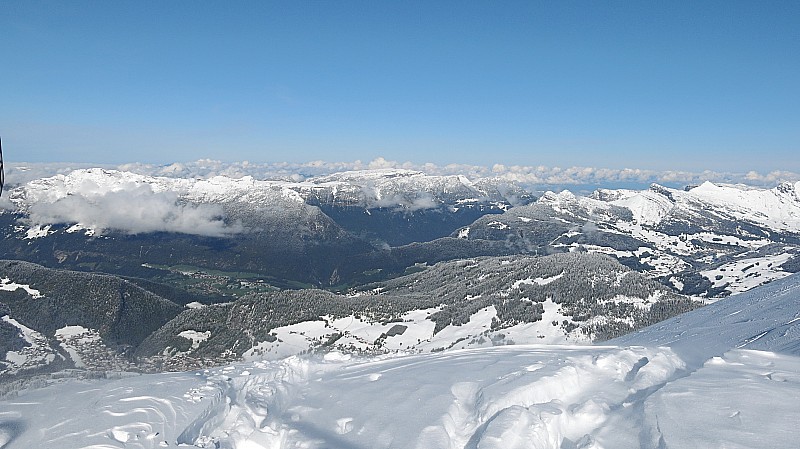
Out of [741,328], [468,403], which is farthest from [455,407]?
[741,328]

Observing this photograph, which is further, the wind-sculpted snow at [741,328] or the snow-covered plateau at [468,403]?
the wind-sculpted snow at [741,328]

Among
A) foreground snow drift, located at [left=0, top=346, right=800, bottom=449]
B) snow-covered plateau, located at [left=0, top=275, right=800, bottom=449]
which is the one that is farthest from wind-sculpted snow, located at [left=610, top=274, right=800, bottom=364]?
foreground snow drift, located at [left=0, top=346, right=800, bottom=449]

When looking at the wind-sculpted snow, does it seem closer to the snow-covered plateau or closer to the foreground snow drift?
the snow-covered plateau

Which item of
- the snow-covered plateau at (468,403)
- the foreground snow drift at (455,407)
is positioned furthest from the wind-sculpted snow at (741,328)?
the foreground snow drift at (455,407)

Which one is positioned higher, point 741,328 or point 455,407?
point 455,407

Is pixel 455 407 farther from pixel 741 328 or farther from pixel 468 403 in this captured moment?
pixel 741 328

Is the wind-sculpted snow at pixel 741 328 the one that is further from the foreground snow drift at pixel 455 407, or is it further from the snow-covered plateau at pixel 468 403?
the foreground snow drift at pixel 455 407
